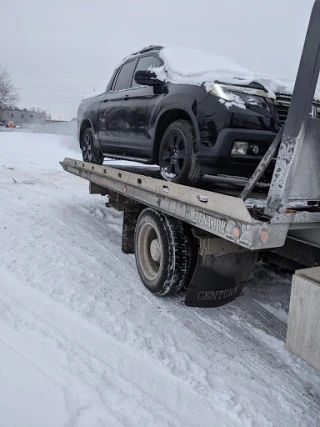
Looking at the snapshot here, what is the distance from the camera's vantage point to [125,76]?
17.9 feet

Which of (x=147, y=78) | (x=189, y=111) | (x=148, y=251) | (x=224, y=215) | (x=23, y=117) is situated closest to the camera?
(x=224, y=215)

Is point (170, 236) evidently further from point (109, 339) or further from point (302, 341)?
point (302, 341)

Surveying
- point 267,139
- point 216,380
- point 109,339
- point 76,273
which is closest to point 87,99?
point 76,273

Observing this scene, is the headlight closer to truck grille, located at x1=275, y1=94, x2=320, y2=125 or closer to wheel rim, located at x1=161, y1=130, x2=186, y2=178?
truck grille, located at x1=275, y1=94, x2=320, y2=125

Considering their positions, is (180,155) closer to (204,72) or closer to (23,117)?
(204,72)

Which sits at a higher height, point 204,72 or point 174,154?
point 204,72

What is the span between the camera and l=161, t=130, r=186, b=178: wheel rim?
3.66 metres

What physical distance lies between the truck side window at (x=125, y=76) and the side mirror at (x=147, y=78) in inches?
53.3

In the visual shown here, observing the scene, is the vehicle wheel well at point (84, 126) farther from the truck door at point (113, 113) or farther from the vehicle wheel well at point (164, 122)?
the vehicle wheel well at point (164, 122)

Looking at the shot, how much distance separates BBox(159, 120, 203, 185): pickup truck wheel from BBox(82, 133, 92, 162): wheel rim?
2911 mm

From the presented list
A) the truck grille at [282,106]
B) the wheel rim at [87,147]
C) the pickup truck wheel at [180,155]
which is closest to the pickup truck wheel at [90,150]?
the wheel rim at [87,147]

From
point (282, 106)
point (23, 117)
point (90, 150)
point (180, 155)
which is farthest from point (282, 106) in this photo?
point (23, 117)

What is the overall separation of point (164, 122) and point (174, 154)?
463 mm

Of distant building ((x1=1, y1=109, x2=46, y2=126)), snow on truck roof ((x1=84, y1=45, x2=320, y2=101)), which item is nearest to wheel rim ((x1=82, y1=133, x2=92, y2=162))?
snow on truck roof ((x1=84, y1=45, x2=320, y2=101))
